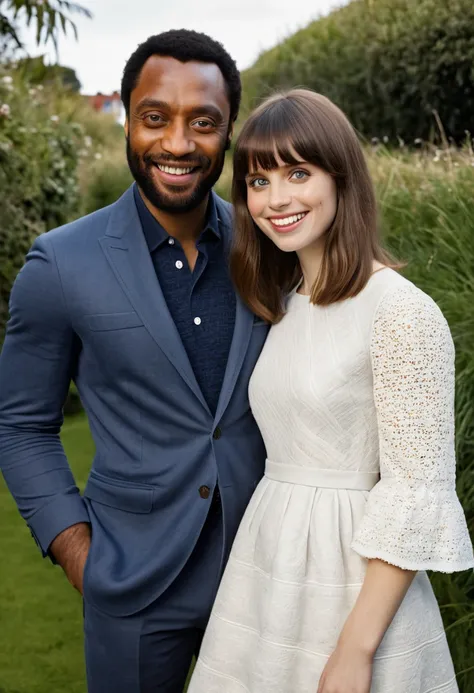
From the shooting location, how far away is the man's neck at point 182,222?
250 centimetres

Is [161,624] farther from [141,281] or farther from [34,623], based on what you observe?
[34,623]

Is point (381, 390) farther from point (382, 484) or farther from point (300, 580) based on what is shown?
point (300, 580)

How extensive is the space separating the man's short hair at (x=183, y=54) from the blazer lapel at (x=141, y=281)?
0.31m

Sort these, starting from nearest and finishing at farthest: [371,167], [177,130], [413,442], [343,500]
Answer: [413,442], [343,500], [177,130], [371,167]

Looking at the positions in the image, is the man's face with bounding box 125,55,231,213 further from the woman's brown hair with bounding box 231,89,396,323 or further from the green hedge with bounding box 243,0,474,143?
the green hedge with bounding box 243,0,474,143

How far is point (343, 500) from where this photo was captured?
6.86ft

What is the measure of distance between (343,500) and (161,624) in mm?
635

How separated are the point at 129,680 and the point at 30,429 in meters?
0.71

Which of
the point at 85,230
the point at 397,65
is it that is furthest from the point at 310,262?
the point at 397,65

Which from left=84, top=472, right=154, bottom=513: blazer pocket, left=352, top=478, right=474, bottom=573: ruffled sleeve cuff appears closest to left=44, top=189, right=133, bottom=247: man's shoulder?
left=84, top=472, right=154, bottom=513: blazer pocket

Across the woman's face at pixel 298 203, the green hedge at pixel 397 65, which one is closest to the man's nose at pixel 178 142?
the woman's face at pixel 298 203

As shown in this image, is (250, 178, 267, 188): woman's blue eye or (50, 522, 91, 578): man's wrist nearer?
(250, 178, 267, 188): woman's blue eye

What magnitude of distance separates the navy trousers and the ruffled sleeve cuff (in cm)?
52

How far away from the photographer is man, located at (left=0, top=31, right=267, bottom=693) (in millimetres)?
2328
